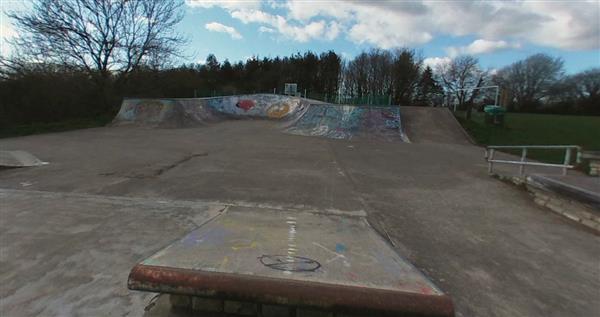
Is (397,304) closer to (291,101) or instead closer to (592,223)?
(592,223)

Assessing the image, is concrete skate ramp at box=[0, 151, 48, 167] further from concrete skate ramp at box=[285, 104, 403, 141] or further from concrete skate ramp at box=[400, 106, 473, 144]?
concrete skate ramp at box=[400, 106, 473, 144]

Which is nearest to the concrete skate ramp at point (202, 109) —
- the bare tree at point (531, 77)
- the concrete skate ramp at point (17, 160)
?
the concrete skate ramp at point (17, 160)

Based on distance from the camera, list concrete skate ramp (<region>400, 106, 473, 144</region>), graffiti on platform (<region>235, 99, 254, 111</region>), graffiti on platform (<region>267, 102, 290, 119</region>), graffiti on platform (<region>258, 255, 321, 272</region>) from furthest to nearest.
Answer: graffiti on platform (<region>235, 99, 254, 111</region>) → graffiti on platform (<region>267, 102, 290, 119</region>) → concrete skate ramp (<region>400, 106, 473, 144</region>) → graffiti on platform (<region>258, 255, 321, 272</region>)

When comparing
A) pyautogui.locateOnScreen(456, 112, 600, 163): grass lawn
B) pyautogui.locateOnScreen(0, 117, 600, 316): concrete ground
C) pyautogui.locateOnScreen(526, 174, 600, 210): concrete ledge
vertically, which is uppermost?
pyautogui.locateOnScreen(456, 112, 600, 163): grass lawn

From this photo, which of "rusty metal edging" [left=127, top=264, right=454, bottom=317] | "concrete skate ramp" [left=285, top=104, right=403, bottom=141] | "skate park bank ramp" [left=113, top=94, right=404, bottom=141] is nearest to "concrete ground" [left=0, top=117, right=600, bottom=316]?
"rusty metal edging" [left=127, top=264, right=454, bottom=317]

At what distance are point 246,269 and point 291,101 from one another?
27.3m

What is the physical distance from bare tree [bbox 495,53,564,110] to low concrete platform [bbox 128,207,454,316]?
210ft

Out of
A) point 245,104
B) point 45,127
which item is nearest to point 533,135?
point 245,104

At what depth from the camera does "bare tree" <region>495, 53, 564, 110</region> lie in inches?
2205

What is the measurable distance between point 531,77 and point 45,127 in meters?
69.6

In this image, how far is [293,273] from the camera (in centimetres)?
197

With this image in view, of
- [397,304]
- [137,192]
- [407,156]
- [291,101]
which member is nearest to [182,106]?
[291,101]

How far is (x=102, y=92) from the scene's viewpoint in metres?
24.7

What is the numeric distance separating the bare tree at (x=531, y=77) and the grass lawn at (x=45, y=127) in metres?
60.5
